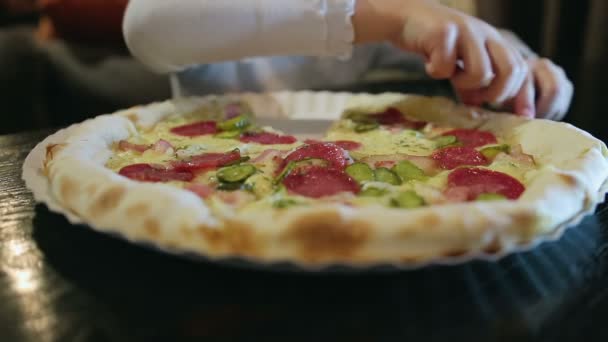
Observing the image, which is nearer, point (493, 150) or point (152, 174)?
point (152, 174)

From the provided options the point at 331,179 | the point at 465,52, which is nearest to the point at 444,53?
the point at 465,52

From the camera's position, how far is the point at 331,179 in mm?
1037

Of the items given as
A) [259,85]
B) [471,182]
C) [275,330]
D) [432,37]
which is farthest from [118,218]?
[259,85]

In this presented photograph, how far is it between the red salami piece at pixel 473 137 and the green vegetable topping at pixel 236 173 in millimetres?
549

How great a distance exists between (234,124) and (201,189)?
49cm

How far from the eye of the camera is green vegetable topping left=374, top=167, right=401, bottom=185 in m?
1.07

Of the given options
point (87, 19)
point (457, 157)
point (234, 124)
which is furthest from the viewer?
point (87, 19)

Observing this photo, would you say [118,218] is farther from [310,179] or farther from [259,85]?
[259,85]

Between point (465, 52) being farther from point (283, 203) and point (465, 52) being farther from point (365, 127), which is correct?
point (283, 203)

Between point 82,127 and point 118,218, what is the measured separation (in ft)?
1.81

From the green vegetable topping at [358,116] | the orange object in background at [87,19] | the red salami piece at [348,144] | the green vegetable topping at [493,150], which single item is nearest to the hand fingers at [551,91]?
the green vegetable topping at [493,150]

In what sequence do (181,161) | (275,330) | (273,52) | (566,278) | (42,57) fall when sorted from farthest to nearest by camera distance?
(42,57) < (273,52) < (181,161) < (566,278) < (275,330)

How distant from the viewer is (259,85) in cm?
235

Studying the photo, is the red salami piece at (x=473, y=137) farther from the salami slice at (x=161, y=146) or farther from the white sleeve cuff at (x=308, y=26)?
the salami slice at (x=161, y=146)
